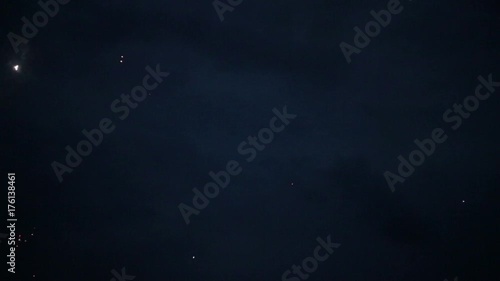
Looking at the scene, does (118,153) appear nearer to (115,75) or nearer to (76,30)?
(115,75)

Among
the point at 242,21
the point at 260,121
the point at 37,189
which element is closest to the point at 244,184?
the point at 260,121

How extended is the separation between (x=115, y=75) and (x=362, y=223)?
12.2m

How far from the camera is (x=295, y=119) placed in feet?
51.6
